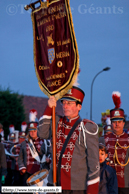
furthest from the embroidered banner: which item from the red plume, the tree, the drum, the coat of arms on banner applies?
the tree

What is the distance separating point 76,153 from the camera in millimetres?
4941

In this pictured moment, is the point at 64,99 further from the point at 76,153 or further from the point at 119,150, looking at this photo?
the point at 119,150

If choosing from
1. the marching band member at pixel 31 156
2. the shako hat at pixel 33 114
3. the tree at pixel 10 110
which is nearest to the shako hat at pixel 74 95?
the shako hat at pixel 33 114

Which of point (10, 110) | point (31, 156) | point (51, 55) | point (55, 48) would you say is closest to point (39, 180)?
point (51, 55)

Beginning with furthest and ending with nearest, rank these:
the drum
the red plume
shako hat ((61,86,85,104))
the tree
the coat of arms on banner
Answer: the tree
the red plume
the drum
the coat of arms on banner
shako hat ((61,86,85,104))

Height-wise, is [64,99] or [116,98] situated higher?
[116,98]

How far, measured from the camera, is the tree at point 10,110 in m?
39.4

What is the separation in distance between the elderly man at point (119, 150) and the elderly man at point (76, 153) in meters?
2.78

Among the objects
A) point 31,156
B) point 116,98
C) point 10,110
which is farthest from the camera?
point 10,110

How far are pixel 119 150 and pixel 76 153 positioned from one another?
3.35 m

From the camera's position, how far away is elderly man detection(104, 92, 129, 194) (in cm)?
796

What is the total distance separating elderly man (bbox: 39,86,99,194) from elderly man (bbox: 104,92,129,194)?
2784 mm

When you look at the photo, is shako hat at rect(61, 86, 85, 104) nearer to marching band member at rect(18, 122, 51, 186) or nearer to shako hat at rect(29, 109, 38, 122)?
shako hat at rect(29, 109, 38, 122)

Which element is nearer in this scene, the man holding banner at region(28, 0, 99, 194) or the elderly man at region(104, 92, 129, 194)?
the man holding banner at region(28, 0, 99, 194)
